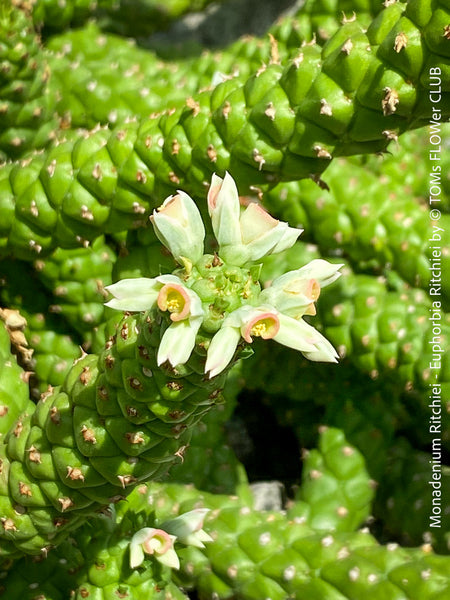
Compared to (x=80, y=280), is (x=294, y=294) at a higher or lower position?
higher

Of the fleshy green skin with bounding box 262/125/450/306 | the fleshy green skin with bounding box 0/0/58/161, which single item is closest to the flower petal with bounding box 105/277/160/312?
the fleshy green skin with bounding box 262/125/450/306

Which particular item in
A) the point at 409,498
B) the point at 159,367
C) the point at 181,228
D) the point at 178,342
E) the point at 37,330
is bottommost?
the point at 409,498

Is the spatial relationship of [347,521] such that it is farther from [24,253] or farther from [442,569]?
[24,253]

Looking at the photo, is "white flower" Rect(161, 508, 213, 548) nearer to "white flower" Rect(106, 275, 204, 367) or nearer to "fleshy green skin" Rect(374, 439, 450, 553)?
"white flower" Rect(106, 275, 204, 367)

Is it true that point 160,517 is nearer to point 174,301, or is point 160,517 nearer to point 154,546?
point 154,546

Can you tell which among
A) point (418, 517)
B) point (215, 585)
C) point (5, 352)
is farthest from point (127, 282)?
point (418, 517)

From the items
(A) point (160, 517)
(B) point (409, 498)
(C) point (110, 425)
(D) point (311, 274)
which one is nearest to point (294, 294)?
(D) point (311, 274)
